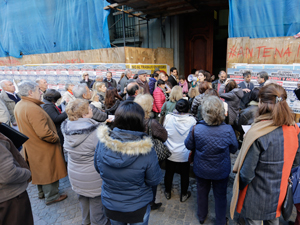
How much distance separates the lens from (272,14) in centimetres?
557

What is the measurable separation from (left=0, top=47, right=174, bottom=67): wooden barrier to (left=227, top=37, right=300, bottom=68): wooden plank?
368cm

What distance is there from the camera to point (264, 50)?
5645 millimetres

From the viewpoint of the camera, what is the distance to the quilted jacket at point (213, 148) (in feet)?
7.11

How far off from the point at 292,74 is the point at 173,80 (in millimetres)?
3426

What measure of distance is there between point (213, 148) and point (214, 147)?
17 millimetres

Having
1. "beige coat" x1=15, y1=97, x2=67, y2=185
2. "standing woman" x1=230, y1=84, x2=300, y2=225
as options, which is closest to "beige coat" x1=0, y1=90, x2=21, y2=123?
"beige coat" x1=15, y1=97, x2=67, y2=185

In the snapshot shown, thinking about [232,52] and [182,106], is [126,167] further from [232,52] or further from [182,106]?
[232,52]

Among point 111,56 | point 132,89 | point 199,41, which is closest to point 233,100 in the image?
point 132,89

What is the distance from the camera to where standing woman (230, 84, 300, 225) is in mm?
1667

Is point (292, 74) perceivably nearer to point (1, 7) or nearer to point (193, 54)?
point (193, 54)

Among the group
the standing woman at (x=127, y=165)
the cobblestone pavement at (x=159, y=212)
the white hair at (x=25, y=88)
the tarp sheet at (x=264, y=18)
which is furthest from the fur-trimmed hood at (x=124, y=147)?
the tarp sheet at (x=264, y=18)

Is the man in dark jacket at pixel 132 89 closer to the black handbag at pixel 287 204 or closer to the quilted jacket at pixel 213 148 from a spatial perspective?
the quilted jacket at pixel 213 148

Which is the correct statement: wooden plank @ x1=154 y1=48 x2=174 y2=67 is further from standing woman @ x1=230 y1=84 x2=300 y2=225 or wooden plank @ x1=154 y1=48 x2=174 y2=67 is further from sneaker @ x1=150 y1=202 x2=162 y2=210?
standing woman @ x1=230 y1=84 x2=300 y2=225

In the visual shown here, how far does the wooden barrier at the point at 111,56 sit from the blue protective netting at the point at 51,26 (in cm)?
35
